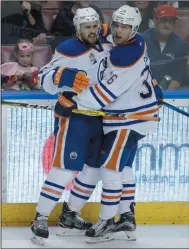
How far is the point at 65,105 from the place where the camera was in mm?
3537

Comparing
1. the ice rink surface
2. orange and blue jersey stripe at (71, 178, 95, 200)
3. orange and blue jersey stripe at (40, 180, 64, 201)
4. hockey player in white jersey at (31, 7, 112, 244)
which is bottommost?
the ice rink surface

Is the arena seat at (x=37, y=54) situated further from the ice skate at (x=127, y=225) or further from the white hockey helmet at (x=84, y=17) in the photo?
the ice skate at (x=127, y=225)

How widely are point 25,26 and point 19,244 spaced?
1.23 m

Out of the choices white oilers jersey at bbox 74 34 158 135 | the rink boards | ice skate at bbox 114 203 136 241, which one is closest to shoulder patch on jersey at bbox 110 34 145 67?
white oilers jersey at bbox 74 34 158 135

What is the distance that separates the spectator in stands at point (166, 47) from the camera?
4.24 m

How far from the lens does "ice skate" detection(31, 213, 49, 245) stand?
357cm

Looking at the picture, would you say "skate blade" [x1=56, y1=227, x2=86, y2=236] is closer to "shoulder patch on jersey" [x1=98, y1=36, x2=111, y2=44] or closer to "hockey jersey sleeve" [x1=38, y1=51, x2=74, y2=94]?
"hockey jersey sleeve" [x1=38, y1=51, x2=74, y2=94]

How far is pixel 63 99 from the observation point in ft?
11.7

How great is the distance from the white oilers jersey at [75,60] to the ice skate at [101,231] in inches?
22.8

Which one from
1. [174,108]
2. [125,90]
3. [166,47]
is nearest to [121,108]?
[125,90]

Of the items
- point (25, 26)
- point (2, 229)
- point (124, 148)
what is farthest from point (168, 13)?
point (2, 229)

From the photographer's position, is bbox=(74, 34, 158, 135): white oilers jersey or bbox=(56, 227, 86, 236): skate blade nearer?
bbox=(74, 34, 158, 135): white oilers jersey

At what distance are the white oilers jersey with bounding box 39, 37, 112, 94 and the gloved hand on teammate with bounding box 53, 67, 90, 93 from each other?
76 mm

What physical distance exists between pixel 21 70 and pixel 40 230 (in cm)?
88
